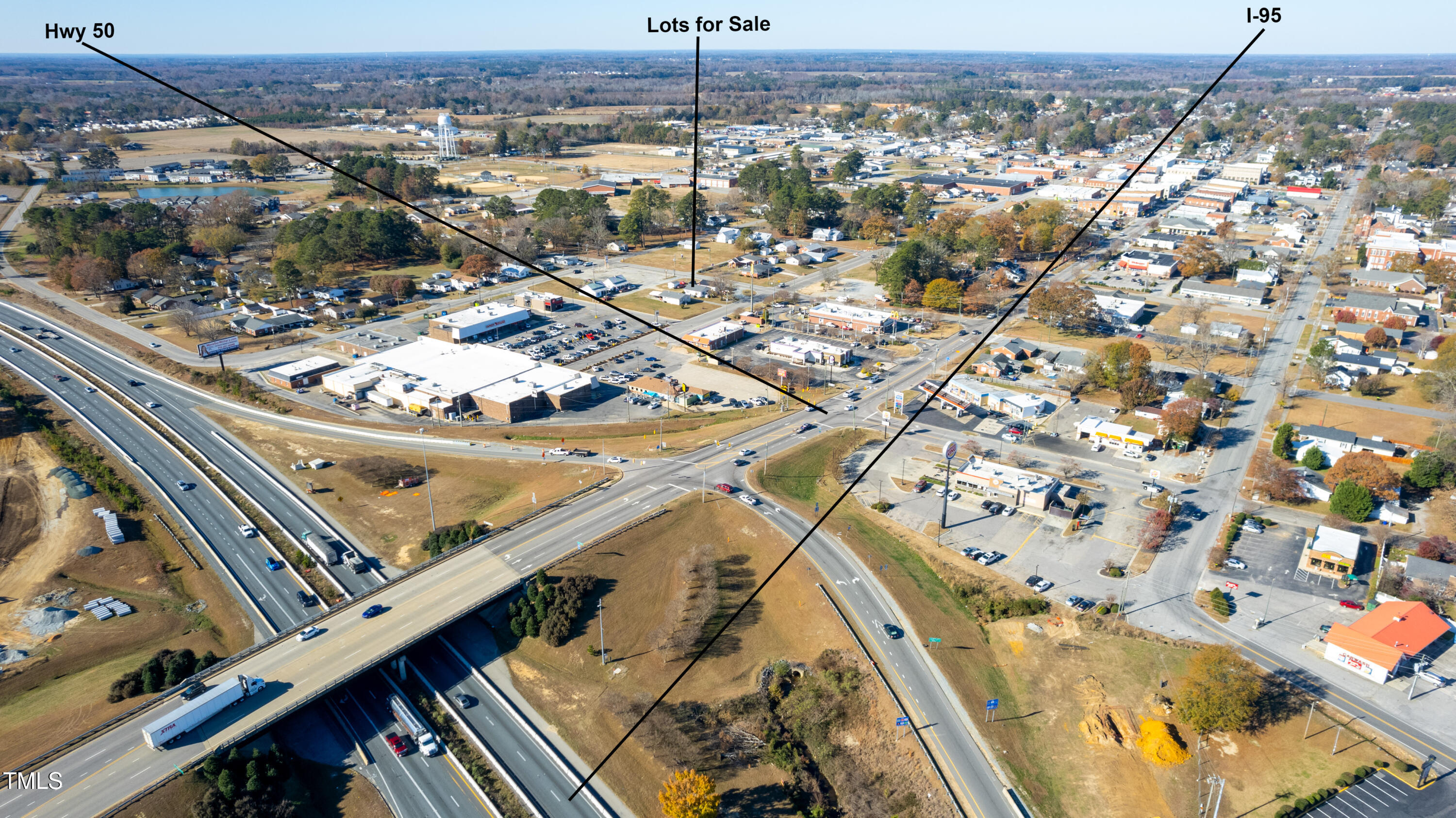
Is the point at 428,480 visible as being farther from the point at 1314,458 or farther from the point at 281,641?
the point at 1314,458

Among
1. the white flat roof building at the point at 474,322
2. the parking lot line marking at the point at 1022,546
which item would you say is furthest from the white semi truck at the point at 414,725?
the white flat roof building at the point at 474,322

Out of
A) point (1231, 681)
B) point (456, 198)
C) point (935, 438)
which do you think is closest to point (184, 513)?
point (935, 438)

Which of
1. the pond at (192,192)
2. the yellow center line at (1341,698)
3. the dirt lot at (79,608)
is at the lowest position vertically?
the dirt lot at (79,608)

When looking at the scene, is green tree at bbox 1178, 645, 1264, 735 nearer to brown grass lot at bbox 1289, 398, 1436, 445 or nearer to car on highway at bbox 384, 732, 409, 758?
car on highway at bbox 384, 732, 409, 758

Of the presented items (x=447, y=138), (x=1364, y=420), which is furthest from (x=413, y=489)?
(x=447, y=138)

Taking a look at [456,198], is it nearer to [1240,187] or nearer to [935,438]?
[935,438]

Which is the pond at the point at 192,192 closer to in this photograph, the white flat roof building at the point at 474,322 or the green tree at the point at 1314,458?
the white flat roof building at the point at 474,322

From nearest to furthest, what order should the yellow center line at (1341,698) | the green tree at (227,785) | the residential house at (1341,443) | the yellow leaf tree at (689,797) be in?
the yellow leaf tree at (689,797) < the green tree at (227,785) < the yellow center line at (1341,698) < the residential house at (1341,443)
